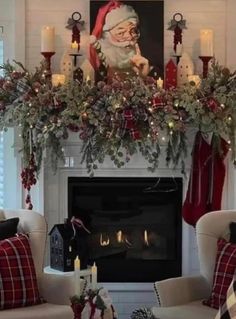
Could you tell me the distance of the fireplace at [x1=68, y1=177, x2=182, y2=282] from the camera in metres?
4.87

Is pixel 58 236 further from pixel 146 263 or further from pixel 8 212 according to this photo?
pixel 146 263

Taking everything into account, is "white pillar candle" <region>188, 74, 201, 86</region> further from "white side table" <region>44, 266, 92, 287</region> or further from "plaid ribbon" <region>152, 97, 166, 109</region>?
"white side table" <region>44, 266, 92, 287</region>

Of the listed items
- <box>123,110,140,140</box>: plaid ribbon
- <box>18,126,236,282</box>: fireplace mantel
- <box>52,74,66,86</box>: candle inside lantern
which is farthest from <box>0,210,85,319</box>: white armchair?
<box>52,74,66,86</box>: candle inside lantern

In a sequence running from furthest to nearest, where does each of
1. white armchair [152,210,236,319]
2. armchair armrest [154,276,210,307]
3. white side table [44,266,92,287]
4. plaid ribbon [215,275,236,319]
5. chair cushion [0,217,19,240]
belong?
white side table [44,266,92,287]
chair cushion [0,217,19,240]
armchair armrest [154,276,210,307]
white armchair [152,210,236,319]
plaid ribbon [215,275,236,319]

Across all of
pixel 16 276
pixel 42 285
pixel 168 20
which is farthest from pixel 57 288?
pixel 168 20

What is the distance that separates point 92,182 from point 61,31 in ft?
3.87

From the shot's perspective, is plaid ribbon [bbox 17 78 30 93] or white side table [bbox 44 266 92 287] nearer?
white side table [bbox 44 266 92 287]

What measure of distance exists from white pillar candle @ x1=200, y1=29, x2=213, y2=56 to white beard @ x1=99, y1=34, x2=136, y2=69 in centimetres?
51

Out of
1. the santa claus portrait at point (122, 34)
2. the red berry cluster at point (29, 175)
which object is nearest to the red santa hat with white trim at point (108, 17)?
the santa claus portrait at point (122, 34)

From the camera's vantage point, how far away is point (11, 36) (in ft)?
15.9

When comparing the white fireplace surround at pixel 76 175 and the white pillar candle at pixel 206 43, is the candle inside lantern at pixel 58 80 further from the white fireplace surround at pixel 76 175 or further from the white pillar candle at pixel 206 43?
the white pillar candle at pixel 206 43

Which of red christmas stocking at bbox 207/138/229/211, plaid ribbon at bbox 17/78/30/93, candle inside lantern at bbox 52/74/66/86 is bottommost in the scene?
red christmas stocking at bbox 207/138/229/211

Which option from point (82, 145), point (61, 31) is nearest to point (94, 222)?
point (82, 145)

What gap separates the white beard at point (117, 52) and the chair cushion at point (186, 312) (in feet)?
6.18
